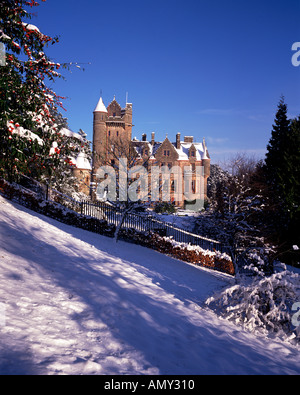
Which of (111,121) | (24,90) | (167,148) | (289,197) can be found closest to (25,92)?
(24,90)

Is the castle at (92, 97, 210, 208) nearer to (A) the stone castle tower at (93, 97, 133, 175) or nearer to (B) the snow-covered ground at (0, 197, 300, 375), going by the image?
(A) the stone castle tower at (93, 97, 133, 175)

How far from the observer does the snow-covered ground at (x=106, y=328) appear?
3.47 meters

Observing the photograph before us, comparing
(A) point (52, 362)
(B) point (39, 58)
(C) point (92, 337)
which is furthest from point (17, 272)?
(B) point (39, 58)

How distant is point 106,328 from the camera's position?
4414mm

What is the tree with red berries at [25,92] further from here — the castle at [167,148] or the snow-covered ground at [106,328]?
the castle at [167,148]

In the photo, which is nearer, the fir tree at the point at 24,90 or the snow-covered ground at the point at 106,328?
the snow-covered ground at the point at 106,328

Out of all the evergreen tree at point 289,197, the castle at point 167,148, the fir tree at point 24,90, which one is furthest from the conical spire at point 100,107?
the fir tree at point 24,90

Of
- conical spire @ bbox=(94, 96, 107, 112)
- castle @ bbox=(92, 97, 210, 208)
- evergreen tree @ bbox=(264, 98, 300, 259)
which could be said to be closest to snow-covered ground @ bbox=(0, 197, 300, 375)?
evergreen tree @ bbox=(264, 98, 300, 259)

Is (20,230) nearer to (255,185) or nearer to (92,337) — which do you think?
(92,337)

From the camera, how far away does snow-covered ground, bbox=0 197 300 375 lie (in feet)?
11.4

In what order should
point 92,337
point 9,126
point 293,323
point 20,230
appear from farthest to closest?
point 20,230 → point 9,126 → point 293,323 → point 92,337

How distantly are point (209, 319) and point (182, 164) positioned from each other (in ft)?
158

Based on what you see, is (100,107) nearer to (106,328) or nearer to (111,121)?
(111,121)

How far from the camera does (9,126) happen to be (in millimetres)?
5680
